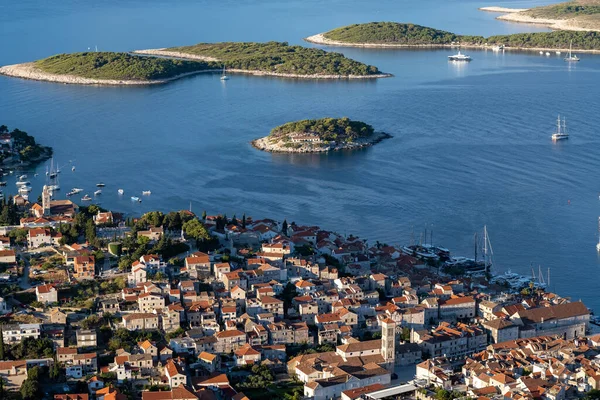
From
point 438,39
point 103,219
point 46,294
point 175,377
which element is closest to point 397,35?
point 438,39

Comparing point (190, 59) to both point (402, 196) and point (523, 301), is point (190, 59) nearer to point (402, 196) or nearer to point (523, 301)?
point (402, 196)

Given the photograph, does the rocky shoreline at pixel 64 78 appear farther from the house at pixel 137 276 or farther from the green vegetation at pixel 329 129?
the house at pixel 137 276

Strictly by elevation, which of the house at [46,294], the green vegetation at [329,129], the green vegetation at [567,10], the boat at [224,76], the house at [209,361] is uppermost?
the green vegetation at [567,10]

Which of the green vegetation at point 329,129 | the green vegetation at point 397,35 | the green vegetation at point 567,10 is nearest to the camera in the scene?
the green vegetation at point 329,129

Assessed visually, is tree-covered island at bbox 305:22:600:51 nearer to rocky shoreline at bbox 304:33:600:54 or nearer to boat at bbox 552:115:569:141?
rocky shoreline at bbox 304:33:600:54

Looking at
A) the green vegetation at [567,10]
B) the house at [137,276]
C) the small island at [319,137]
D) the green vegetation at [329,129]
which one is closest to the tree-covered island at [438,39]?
the green vegetation at [567,10]

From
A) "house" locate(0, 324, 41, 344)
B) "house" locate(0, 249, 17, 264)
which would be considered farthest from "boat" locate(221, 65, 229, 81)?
"house" locate(0, 324, 41, 344)

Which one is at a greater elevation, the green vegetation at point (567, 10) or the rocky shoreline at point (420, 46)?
the green vegetation at point (567, 10)
